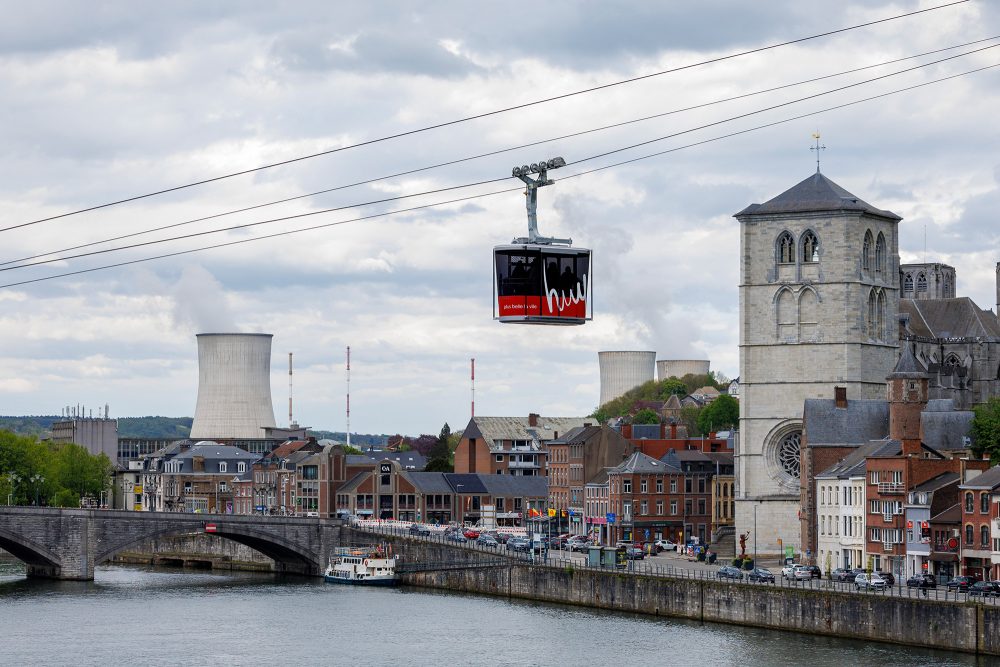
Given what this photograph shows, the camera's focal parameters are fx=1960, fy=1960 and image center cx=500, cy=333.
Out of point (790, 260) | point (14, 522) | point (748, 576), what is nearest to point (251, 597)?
point (14, 522)

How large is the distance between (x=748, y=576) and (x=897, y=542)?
949 centimetres

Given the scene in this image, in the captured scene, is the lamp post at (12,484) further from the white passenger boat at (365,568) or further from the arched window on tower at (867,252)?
the arched window on tower at (867,252)

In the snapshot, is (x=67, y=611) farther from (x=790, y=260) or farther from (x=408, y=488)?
(x=408, y=488)

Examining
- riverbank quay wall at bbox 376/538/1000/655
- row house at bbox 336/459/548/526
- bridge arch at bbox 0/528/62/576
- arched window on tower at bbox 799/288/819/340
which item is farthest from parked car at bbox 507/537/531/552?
row house at bbox 336/459/548/526

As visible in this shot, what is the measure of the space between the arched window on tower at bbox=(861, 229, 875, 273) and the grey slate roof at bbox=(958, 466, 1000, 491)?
1088 inches

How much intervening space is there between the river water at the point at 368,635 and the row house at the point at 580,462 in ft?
119

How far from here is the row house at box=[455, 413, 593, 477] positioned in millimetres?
172750

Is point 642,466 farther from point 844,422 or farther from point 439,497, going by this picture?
point 439,497

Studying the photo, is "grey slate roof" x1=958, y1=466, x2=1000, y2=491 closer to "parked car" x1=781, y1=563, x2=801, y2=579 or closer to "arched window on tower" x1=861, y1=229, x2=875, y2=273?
"parked car" x1=781, y1=563, x2=801, y2=579

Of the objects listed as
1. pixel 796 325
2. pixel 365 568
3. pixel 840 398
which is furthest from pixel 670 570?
pixel 365 568

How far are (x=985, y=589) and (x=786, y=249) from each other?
41.7 meters

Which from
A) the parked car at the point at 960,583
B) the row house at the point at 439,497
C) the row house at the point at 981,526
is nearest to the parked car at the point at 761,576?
the row house at the point at 981,526

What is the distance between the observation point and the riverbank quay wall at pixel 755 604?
73000 mm

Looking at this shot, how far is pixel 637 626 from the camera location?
86750mm
